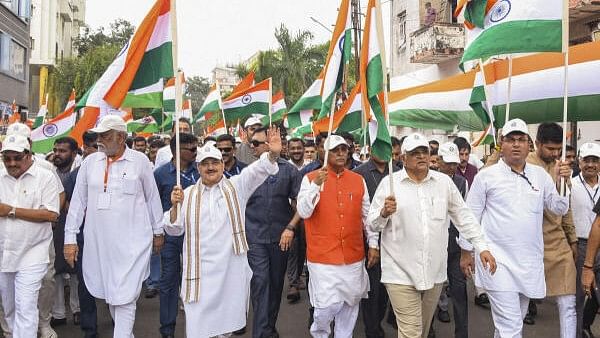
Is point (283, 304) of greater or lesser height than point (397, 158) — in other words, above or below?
below

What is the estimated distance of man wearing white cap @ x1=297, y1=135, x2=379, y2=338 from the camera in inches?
185

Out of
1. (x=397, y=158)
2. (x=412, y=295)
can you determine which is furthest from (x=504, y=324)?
(x=397, y=158)

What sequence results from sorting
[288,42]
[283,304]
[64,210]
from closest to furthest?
1. [64,210]
2. [283,304]
3. [288,42]

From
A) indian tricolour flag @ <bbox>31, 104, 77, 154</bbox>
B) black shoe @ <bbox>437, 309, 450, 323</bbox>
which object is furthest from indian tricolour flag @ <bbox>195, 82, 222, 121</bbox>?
black shoe @ <bbox>437, 309, 450, 323</bbox>

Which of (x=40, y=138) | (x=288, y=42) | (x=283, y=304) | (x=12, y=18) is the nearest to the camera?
(x=283, y=304)

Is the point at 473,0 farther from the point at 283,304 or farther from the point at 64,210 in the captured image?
the point at 64,210

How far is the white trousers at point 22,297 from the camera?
458cm

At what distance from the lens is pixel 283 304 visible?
6.87m

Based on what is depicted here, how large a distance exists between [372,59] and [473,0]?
159cm

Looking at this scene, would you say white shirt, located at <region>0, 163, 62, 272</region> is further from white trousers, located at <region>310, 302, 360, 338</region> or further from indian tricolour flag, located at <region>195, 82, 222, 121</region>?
indian tricolour flag, located at <region>195, 82, 222, 121</region>

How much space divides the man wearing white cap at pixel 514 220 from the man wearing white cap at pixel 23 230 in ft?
11.1

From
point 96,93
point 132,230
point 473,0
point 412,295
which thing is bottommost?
point 412,295

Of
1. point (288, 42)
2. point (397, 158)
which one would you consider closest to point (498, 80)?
point (397, 158)

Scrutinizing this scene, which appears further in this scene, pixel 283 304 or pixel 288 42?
pixel 288 42
